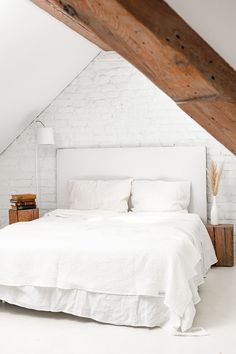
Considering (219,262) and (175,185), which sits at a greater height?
(175,185)

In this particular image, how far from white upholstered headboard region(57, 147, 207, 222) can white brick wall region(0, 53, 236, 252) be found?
14 centimetres

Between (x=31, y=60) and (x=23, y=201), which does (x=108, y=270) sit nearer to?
(x=23, y=201)

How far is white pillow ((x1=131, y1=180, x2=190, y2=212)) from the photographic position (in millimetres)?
5184

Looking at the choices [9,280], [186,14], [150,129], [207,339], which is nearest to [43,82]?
[150,129]

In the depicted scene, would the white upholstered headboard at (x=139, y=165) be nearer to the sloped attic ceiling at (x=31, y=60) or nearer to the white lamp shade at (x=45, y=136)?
the white lamp shade at (x=45, y=136)

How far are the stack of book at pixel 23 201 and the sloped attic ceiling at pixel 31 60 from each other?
85 centimetres

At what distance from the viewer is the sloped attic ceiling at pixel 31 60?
13.4ft

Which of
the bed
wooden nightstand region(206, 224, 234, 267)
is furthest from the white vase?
the bed

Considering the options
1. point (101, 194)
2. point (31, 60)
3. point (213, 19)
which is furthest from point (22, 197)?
point (213, 19)

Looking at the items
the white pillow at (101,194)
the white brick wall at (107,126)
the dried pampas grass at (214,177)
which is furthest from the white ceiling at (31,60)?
the dried pampas grass at (214,177)

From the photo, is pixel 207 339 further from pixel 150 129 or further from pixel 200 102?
pixel 150 129

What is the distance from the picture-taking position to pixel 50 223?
176 inches

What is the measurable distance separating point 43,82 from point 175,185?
198 centimetres

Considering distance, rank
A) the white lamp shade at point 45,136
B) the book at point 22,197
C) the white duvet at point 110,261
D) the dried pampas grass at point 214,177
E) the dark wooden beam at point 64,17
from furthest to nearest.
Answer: the white lamp shade at point 45,136 < the book at point 22,197 < the dried pampas grass at point 214,177 < the dark wooden beam at point 64,17 < the white duvet at point 110,261
